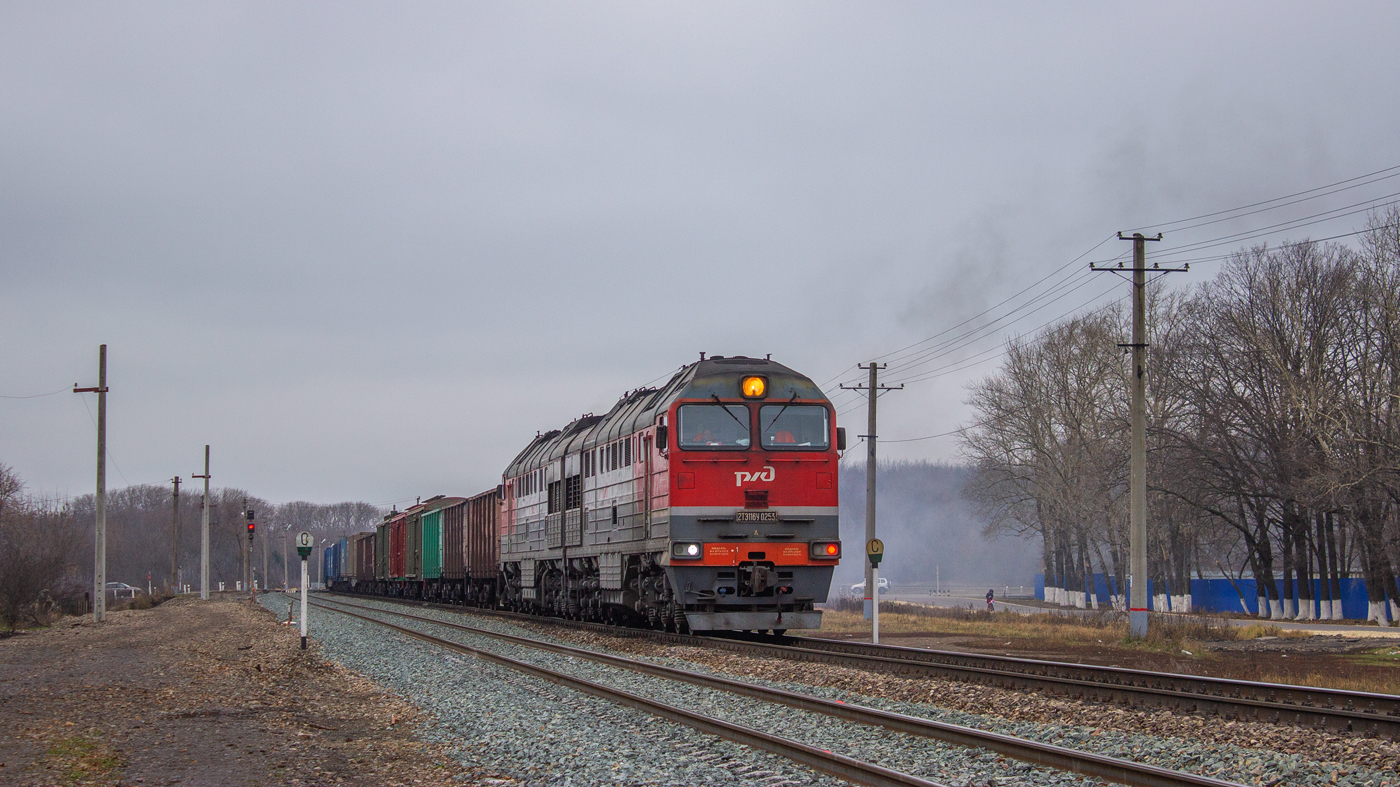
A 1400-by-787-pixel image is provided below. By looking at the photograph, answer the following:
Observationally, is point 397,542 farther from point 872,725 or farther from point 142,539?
point 142,539

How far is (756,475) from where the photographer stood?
60.6ft

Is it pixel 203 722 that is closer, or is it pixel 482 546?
pixel 203 722

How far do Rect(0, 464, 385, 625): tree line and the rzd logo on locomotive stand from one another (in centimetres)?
2615

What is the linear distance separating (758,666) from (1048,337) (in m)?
41.3

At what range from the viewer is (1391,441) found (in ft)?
117

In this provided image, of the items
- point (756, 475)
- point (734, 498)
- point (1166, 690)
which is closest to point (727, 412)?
point (756, 475)

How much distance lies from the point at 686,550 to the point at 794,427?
8.97 feet

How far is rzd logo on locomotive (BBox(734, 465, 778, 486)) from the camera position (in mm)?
18406

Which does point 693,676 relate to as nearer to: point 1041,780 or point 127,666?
point 1041,780

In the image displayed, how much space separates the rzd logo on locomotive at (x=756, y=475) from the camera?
1841 centimetres

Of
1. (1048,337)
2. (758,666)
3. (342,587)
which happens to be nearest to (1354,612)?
(1048,337)

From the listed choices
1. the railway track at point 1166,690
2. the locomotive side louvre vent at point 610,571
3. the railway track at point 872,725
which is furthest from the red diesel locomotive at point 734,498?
the railway track at point 872,725

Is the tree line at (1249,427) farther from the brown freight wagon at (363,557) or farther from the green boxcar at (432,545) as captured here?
the brown freight wagon at (363,557)

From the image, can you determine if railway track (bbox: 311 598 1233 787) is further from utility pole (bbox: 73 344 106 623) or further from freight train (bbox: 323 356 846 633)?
utility pole (bbox: 73 344 106 623)
